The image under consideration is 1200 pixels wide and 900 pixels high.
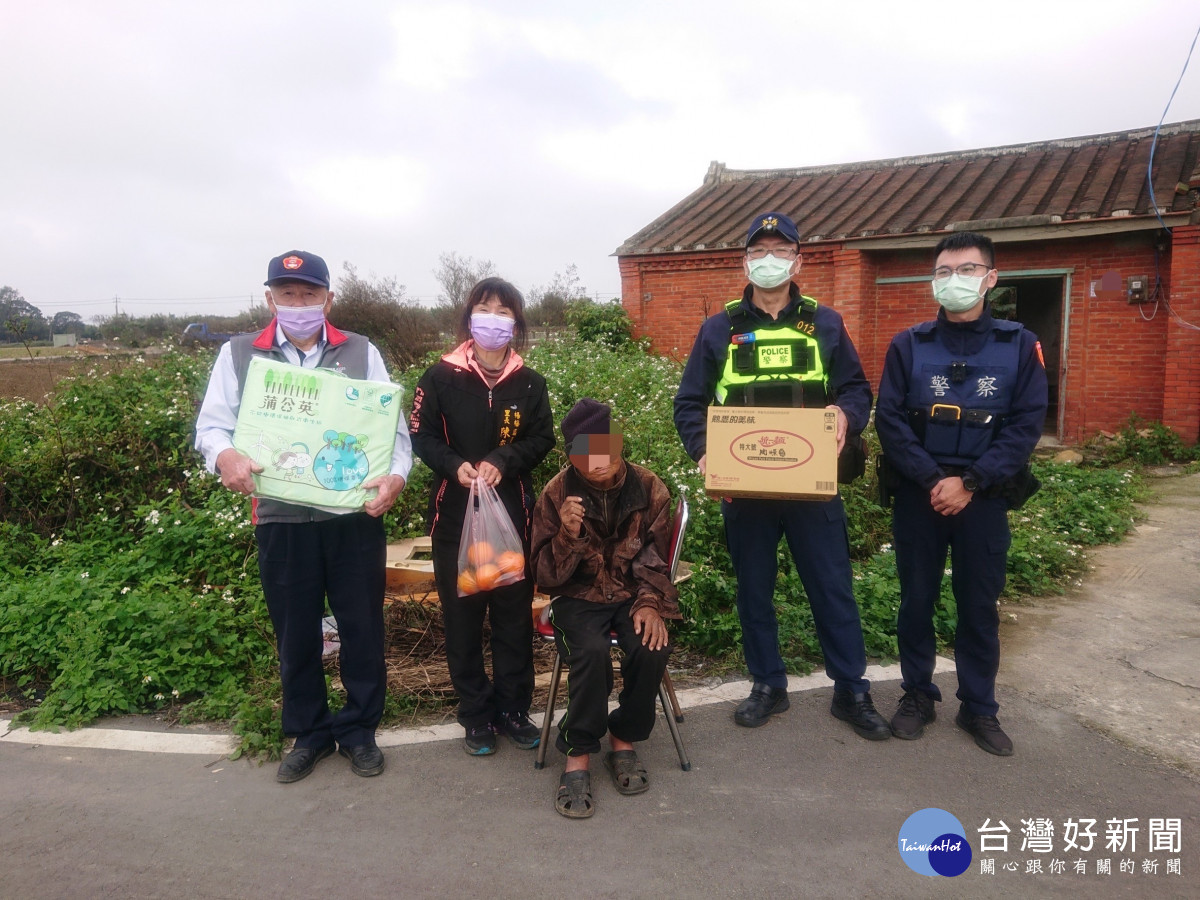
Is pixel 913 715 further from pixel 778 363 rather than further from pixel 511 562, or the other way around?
pixel 511 562

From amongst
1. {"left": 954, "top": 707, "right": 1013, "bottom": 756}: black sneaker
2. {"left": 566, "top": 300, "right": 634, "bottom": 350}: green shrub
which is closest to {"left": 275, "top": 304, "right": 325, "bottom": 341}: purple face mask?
{"left": 954, "top": 707, "right": 1013, "bottom": 756}: black sneaker

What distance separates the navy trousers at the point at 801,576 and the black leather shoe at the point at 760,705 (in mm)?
41

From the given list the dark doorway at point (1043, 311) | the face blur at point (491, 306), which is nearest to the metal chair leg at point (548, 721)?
the face blur at point (491, 306)

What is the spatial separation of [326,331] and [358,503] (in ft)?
2.55

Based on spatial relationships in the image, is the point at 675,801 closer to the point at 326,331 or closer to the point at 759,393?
the point at 759,393

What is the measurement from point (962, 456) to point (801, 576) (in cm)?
87

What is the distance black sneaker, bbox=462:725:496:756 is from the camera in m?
3.56

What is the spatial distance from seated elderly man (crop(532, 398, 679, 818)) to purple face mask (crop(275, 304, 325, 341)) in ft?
3.65

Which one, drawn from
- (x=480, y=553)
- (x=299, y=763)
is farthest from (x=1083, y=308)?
(x=299, y=763)

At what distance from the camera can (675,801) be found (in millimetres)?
3166

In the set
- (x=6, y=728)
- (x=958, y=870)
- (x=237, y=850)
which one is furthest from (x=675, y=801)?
(x=6, y=728)

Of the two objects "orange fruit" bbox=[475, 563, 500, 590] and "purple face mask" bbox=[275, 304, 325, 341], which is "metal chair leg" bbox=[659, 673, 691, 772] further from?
"purple face mask" bbox=[275, 304, 325, 341]

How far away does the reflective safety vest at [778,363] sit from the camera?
3615mm

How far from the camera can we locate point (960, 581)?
3.61 metres
